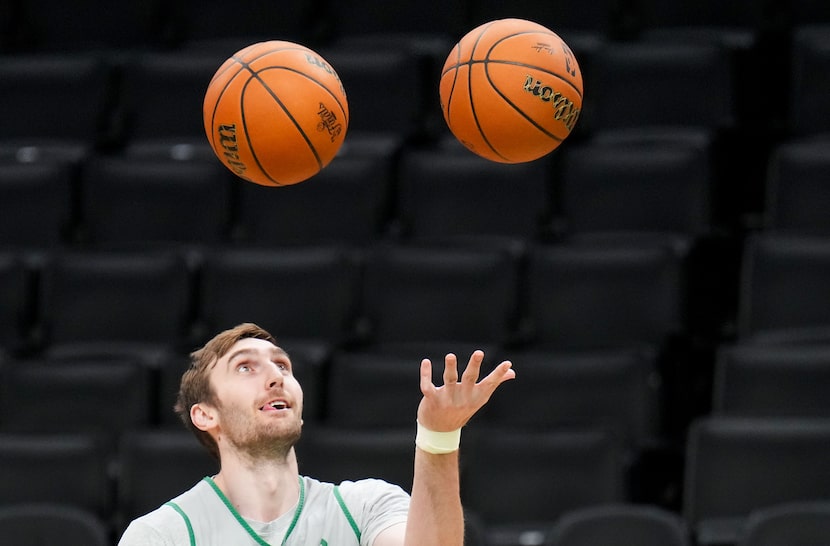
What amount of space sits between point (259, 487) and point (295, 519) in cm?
10

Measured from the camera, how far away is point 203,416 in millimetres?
2896

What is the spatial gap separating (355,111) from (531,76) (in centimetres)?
257

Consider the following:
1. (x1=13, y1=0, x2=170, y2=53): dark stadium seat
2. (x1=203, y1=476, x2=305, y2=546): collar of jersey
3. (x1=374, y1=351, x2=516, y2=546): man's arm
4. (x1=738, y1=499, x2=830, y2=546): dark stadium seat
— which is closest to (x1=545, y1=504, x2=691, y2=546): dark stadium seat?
(x1=738, y1=499, x2=830, y2=546): dark stadium seat

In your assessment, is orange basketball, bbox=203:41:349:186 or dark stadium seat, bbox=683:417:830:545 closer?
orange basketball, bbox=203:41:349:186

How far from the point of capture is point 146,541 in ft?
8.53

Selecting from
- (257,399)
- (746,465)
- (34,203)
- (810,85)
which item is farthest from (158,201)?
(257,399)

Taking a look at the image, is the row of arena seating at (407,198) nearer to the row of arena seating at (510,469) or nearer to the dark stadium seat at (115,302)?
the dark stadium seat at (115,302)

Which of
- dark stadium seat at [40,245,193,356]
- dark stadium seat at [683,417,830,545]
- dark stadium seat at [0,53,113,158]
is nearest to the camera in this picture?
dark stadium seat at [683,417,830,545]

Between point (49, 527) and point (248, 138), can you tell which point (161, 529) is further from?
point (49, 527)

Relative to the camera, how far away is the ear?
9.45 ft

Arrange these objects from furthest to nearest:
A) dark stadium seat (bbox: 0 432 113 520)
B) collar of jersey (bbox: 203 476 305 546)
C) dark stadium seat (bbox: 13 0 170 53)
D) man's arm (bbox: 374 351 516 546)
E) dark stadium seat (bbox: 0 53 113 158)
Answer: dark stadium seat (bbox: 13 0 170 53) < dark stadium seat (bbox: 0 53 113 158) < dark stadium seat (bbox: 0 432 113 520) < collar of jersey (bbox: 203 476 305 546) < man's arm (bbox: 374 351 516 546)

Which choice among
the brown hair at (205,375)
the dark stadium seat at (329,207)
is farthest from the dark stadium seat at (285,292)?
the brown hair at (205,375)

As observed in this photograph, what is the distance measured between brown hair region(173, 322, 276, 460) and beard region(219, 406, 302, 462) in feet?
0.43

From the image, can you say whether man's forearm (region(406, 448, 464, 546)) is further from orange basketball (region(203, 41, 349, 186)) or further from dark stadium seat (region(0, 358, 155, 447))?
dark stadium seat (region(0, 358, 155, 447))
